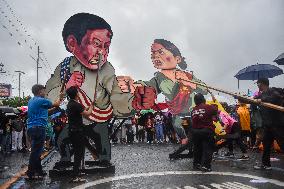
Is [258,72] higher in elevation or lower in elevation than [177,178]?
higher

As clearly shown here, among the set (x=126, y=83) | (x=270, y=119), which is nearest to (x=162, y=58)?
(x=126, y=83)

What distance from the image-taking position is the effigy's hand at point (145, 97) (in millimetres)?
12688

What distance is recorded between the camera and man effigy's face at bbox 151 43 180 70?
1420cm

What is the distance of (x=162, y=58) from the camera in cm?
1430

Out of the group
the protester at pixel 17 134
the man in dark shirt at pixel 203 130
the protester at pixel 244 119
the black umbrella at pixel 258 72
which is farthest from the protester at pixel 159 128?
the man in dark shirt at pixel 203 130

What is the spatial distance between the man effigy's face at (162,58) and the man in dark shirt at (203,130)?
4324 millimetres

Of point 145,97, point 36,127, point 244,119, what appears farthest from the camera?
point 244,119

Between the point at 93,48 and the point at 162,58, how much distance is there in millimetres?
4445

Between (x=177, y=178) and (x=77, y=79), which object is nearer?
(x=177, y=178)

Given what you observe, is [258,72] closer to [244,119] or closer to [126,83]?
[244,119]

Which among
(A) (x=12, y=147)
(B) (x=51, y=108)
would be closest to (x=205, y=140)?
(B) (x=51, y=108)

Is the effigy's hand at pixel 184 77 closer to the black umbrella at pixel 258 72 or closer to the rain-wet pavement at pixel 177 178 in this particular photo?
the black umbrella at pixel 258 72

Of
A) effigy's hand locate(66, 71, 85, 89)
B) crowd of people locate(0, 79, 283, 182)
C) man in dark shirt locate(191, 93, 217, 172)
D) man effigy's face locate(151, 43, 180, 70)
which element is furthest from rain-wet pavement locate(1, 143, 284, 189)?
man effigy's face locate(151, 43, 180, 70)

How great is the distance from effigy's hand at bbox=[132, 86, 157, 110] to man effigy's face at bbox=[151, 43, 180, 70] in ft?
3.30
